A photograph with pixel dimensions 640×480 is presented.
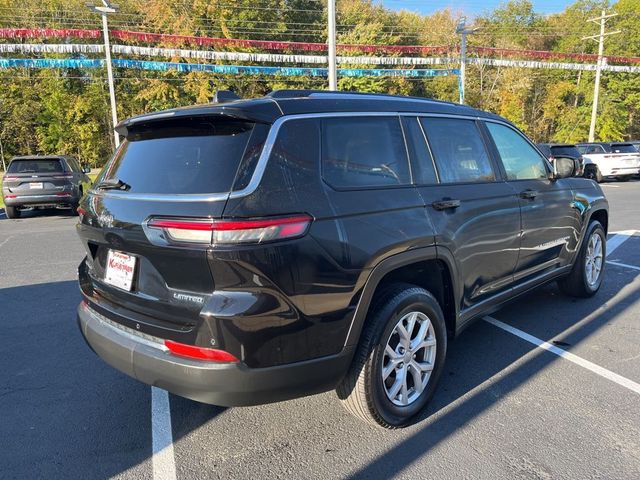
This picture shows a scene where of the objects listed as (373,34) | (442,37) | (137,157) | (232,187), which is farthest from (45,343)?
(442,37)

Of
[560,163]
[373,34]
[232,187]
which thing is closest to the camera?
[232,187]

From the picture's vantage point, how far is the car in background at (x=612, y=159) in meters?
21.2

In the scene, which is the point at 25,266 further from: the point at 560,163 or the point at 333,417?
the point at 560,163

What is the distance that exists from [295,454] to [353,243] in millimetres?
1210

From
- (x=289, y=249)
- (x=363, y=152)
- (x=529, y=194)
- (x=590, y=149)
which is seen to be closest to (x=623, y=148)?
(x=590, y=149)

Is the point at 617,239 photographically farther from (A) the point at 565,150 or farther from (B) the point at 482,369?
(A) the point at 565,150

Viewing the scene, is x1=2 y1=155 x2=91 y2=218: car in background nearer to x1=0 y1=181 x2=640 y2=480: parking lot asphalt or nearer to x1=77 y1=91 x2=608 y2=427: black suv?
x1=0 y1=181 x2=640 y2=480: parking lot asphalt

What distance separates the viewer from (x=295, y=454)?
104 inches

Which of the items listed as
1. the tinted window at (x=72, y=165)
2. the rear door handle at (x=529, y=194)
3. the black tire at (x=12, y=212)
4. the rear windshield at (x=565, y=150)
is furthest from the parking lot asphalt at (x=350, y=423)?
the rear windshield at (x=565, y=150)

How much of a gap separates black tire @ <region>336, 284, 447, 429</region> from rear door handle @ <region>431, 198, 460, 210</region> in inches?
20.8

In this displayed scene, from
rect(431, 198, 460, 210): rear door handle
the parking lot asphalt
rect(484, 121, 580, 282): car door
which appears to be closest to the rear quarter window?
rect(484, 121, 580, 282): car door

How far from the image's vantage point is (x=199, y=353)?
2.27 metres

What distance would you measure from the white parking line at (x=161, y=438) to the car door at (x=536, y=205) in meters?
2.85

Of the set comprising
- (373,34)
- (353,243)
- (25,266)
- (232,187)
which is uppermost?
(373,34)
